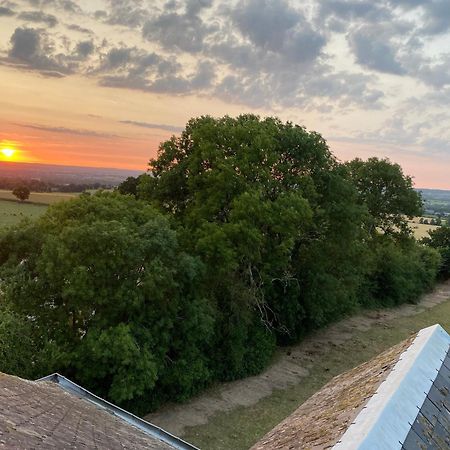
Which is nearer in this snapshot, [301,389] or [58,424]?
[58,424]

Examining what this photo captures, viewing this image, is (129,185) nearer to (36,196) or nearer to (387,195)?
(36,196)

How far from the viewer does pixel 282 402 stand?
66.5ft

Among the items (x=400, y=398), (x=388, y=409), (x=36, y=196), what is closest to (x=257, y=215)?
(x=400, y=398)

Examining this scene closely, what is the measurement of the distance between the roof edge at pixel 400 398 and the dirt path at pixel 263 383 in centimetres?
1152

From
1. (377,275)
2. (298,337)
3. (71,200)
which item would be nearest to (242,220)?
(71,200)

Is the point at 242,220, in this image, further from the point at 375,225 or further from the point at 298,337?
the point at 375,225

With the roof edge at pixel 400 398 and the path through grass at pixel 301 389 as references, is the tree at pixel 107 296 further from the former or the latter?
the roof edge at pixel 400 398

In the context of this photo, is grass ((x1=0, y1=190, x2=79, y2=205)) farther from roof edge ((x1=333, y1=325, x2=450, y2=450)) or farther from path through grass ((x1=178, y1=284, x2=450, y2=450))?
roof edge ((x1=333, y1=325, x2=450, y2=450))

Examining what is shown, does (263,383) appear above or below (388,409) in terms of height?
below

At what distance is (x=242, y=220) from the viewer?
19.8 m

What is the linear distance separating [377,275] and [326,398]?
101 feet

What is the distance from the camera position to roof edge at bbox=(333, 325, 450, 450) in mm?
5793

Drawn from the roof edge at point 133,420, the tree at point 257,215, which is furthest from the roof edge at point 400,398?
the tree at point 257,215

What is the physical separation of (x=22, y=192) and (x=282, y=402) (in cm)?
4526
